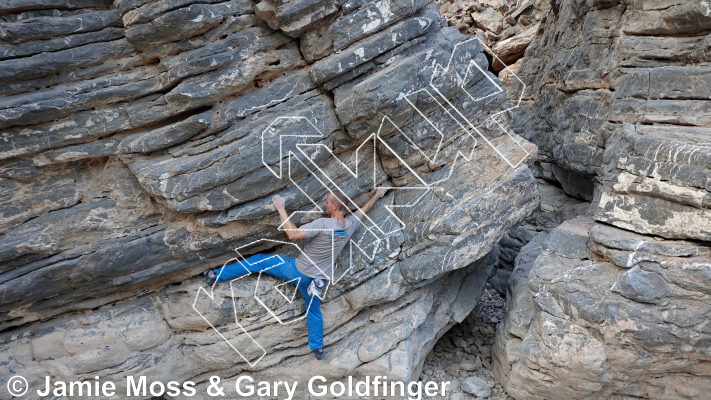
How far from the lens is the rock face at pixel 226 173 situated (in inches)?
215

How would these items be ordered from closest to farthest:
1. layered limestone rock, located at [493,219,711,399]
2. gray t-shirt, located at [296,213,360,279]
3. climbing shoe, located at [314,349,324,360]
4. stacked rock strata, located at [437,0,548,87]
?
layered limestone rock, located at [493,219,711,399], gray t-shirt, located at [296,213,360,279], climbing shoe, located at [314,349,324,360], stacked rock strata, located at [437,0,548,87]

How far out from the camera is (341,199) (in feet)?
20.4

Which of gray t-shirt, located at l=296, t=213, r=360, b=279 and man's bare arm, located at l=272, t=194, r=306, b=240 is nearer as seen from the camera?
man's bare arm, located at l=272, t=194, r=306, b=240

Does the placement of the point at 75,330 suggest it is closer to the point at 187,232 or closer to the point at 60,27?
the point at 187,232

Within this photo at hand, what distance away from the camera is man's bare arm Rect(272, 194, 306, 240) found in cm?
565

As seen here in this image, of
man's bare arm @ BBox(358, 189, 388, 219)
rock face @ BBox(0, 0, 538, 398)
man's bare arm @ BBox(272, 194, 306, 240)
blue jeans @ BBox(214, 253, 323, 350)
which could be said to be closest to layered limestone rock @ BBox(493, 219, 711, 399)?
rock face @ BBox(0, 0, 538, 398)

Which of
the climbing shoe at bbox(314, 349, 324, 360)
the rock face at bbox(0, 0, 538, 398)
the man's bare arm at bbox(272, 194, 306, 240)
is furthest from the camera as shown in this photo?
the climbing shoe at bbox(314, 349, 324, 360)

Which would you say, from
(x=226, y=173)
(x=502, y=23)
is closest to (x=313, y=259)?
(x=226, y=173)

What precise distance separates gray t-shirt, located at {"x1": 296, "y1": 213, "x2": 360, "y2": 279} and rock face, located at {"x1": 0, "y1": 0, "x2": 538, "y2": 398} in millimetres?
293

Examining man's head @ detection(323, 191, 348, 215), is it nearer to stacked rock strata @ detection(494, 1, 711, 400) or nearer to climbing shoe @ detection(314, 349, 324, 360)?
climbing shoe @ detection(314, 349, 324, 360)

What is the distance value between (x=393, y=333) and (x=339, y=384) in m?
1.03

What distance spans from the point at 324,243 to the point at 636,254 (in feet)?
11.7

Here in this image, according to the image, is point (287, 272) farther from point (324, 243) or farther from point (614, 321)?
point (614, 321)

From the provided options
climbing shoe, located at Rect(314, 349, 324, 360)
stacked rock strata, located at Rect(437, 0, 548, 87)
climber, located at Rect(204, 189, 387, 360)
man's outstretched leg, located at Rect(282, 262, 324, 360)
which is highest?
stacked rock strata, located at Rect(437, 0, 548, 87)
